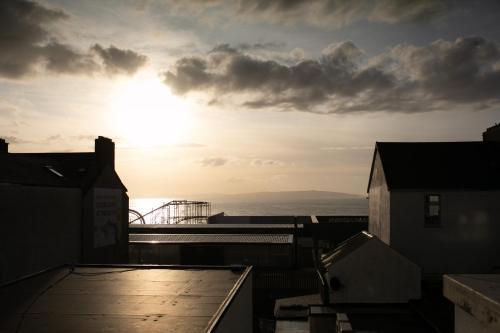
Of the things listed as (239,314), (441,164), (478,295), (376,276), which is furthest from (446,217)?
(478,295)

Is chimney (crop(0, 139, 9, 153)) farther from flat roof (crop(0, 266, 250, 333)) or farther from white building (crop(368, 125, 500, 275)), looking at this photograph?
white building (crop(368, 125, 500, 275))

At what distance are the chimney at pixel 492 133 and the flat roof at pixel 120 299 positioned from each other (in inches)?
1047

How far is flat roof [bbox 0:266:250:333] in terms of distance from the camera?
10961 mm

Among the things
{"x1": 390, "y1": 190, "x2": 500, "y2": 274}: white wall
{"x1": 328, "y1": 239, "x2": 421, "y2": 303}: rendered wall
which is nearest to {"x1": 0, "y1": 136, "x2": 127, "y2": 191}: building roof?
{"x1": 328, "y1": 239, "x2": 421, "y2": 303}: rendered wall

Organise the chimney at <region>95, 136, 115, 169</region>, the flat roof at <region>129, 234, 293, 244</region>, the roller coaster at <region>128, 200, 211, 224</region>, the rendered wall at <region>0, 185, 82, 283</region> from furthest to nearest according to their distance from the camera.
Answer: the roller coaster at <region>128, 200, 211, 224</region>
the flat roof at <region>129, 234, 293, 244</region>
the chimney at <region>95, 136, 115, 169</region>
the rendered wall at <region>0, 185, 82, 283</region>

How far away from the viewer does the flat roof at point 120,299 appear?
10961 mm

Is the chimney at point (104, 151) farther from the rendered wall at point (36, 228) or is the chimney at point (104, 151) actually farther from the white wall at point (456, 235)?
the white wall at point (456, 235)

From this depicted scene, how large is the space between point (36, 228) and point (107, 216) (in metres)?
8.56

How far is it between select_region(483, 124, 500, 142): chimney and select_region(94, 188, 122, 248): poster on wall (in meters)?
31.2

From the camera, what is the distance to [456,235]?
29.5 meters

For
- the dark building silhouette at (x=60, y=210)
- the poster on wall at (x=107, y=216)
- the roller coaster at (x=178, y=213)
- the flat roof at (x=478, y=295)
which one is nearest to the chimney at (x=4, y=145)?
the dark building silhouette at (x=60, y=210)

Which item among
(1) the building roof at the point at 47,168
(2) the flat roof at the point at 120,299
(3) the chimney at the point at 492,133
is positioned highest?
(3) the chimney at the point at 492,133

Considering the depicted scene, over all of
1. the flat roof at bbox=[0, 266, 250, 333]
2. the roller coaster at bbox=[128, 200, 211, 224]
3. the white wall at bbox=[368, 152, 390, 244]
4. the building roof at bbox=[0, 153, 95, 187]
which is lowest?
the roller coaster at bbox=[128, 200, 211, 224]

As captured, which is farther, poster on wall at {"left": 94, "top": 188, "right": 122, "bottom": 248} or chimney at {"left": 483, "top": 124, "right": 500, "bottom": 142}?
chimney at {"left": 483, "top": 124, "right": 500, "bottom": 142}
